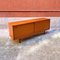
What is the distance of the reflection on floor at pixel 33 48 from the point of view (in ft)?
7.31

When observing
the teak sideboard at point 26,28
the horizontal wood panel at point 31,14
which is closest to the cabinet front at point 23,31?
the teak sideboard at point 26,28

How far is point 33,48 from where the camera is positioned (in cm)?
254

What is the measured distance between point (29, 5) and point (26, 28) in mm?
1724

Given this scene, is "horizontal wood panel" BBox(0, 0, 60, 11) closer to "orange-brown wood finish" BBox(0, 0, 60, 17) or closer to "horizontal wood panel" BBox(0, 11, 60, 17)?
"orange-brown wood finish" BBox(0, 0, 60, 17)

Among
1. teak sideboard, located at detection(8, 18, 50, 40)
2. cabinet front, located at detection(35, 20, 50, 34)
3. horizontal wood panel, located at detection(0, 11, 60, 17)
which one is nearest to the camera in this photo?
teak sideboard, located at detection(8, 18, 50, 40)

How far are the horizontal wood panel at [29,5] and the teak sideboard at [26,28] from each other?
1272 mm

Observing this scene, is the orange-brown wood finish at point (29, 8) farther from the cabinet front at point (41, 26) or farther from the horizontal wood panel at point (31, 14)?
the cabinet front at point (41, 26)

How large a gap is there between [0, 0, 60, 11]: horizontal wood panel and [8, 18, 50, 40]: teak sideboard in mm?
1272

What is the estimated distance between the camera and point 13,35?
2662mm

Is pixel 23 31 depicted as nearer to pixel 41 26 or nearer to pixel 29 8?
pixel 41 26

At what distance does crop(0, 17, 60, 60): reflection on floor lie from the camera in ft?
7.31

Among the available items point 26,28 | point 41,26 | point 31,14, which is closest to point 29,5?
point 31,14

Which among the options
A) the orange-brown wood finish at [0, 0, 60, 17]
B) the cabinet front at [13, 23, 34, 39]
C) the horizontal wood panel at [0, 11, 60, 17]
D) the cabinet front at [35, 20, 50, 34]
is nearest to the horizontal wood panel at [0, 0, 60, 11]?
the orange-brown wood finish at [0, 0, 60, 17]

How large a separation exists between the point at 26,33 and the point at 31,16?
1684 mm
